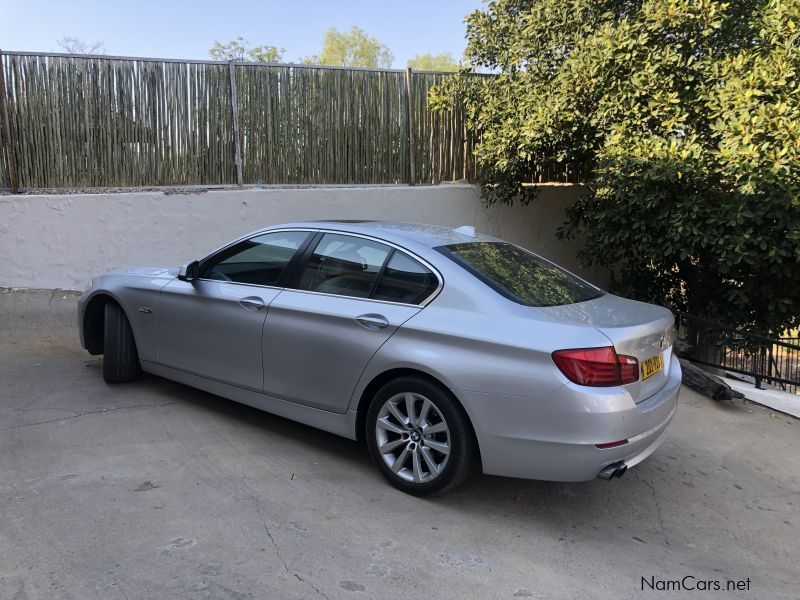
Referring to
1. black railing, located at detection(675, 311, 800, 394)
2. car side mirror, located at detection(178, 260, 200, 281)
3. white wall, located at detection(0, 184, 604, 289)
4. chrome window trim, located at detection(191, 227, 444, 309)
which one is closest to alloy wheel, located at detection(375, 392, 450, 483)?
chrome window trim, located at detection(191, 227, 444, 309)

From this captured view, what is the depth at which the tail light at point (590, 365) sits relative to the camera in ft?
10.6

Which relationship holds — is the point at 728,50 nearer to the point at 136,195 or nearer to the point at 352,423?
the point at 352,423

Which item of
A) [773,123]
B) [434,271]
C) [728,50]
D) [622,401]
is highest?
[728,50]

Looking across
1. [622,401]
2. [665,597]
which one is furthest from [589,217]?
[665,597]

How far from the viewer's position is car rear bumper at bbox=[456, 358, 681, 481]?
127 inches

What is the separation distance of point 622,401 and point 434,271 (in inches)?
50.2

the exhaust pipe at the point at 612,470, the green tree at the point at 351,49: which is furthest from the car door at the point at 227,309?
the green tree at the point at 351,49

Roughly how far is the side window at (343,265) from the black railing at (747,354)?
15.1 feet

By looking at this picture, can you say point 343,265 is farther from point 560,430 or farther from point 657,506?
point 657,506

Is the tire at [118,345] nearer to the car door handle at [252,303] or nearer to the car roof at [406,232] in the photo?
the car door handle at [252,303]

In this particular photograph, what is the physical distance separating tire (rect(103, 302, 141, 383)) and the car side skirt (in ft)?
1.29

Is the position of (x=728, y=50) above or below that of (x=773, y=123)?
above

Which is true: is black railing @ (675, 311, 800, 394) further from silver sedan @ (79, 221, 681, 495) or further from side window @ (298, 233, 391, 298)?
side window @ (298, 233, 391, 298)

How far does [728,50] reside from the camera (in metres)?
7.12
